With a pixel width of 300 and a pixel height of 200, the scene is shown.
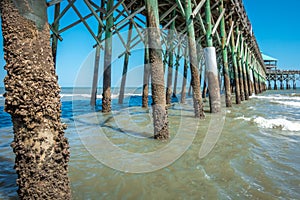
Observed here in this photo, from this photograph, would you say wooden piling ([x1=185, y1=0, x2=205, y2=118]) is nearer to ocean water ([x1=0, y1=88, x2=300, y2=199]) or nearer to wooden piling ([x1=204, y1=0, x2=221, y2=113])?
wooden piling ([x1=204, y1=0, x2=221, y2=113])

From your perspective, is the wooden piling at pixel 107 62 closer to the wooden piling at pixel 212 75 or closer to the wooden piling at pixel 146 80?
the wooden piling at pixel 146 80

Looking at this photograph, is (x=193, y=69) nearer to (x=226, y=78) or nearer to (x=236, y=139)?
(x=236, y=139)

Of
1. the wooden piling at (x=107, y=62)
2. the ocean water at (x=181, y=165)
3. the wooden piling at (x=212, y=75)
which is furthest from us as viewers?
the wooden piling at (x=107, y=62)

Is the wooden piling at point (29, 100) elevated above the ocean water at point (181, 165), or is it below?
A: above

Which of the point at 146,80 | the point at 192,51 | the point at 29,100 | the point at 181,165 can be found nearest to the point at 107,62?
the point at 146,80

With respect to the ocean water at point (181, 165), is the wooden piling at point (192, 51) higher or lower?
higher

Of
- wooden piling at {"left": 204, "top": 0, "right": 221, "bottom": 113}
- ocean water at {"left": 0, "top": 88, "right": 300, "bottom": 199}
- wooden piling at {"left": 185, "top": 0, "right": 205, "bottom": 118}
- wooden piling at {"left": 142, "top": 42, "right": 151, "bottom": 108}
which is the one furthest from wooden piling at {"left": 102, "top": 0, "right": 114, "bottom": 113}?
wooden piling at {"left": 204, "top": 0, "right": 221, "bottom": 113}

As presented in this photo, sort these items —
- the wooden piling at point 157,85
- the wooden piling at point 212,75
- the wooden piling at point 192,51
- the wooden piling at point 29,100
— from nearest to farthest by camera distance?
the wooden piling at point 29,100 < the wooden piling at point 157,85 < the wooden piling at point 192,51 < the wooden piling at point 212,75

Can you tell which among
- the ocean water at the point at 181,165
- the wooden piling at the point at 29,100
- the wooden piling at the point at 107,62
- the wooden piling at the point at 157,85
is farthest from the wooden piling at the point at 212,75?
the wooden piling at the point at 29,100

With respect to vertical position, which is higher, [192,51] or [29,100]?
[192,51]

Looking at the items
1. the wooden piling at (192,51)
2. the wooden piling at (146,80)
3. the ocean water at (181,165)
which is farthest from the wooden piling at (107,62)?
the wooden piling at (192,51)

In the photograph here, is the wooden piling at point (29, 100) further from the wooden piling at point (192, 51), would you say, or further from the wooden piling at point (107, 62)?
the wooden piling at point (107, 62)

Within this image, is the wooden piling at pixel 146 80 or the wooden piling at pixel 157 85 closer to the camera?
the wooden piling at pixel 157 85

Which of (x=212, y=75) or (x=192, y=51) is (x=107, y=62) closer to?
(x=192, y=51)
